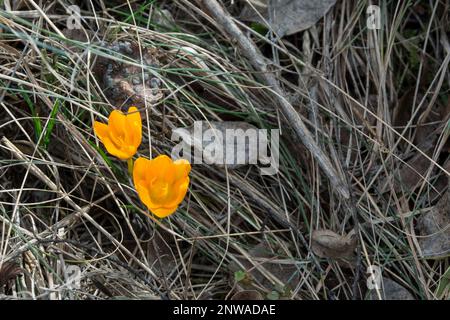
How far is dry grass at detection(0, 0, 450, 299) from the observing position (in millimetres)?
1772

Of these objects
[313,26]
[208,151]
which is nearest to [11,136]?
[208,151]

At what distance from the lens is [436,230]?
73.6 inches

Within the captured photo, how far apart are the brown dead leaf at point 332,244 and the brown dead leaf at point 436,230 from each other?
0.63ft

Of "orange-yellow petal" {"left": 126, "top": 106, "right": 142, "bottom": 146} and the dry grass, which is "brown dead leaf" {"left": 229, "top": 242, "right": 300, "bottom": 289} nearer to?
the dry grass

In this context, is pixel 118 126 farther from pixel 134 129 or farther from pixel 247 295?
pixel 247 295

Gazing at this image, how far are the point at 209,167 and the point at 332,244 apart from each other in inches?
14.9

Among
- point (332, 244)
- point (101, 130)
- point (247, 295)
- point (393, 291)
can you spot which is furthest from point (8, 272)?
point (393, 291)

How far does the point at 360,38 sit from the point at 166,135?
64cm

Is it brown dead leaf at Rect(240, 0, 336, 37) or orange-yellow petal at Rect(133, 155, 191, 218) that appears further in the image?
brown dead leaf at Rect(240, 0, 336, 37)

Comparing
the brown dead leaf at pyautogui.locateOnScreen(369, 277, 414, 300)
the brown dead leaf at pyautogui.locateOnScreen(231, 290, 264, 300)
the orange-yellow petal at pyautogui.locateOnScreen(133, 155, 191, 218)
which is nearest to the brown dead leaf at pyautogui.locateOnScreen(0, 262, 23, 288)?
the orange-yellow petal at pyautogui.locateOnScreen(133, 155, 191, 218)

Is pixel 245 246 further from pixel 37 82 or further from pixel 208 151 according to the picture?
A: pixel 37 82

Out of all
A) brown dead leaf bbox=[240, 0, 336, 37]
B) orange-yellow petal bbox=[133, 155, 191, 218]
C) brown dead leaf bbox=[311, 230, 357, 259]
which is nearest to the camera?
orange-yellow petal bbox=[133, 155, 191, 218]

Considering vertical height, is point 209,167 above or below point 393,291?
above

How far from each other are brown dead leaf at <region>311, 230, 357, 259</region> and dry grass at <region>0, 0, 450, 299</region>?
0.08ft
